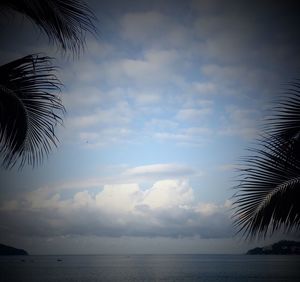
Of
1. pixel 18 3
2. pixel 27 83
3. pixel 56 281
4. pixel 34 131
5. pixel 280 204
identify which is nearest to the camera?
pixel 18 3

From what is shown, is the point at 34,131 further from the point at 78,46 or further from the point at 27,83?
the point at 78,46

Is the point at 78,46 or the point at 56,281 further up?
the point at 78,46

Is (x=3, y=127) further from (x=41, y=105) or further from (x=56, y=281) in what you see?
(x=56, y=281)

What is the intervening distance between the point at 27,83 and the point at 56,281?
6638 centimetres

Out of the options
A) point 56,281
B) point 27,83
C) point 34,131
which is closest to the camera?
point 27,83

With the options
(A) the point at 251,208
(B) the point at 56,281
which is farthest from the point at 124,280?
(A) the point at 251,208

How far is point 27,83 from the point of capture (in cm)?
300

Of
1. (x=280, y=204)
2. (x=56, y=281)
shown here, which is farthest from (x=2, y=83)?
(x=56, y=281)

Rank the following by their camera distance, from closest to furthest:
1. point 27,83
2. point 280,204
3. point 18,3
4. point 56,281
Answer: point 18,3
point 27,83
point 280,204
point 56,281

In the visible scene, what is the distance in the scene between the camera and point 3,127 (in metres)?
3.10

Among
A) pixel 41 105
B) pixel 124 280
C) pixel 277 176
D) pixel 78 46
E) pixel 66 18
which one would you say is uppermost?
pixel 66 18

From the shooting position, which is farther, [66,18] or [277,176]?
[277,176]

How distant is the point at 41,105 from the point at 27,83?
24 cm

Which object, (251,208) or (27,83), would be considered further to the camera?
(251,208)
